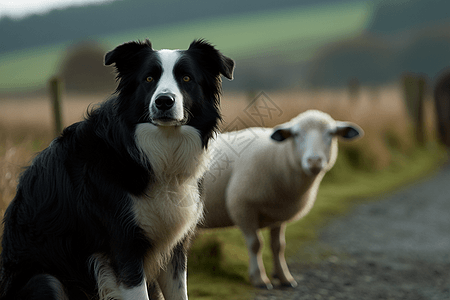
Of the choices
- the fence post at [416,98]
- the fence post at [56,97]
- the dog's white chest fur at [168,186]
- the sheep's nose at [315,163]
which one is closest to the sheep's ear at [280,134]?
the sheep's nose at [315,163]

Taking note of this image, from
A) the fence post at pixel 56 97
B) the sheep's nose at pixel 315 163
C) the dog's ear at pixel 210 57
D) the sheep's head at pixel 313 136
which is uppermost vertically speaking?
the dog's ear at pixel 210 57

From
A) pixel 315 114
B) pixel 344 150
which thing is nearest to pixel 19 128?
pixel 315 114

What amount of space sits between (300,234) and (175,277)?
412 centimetres

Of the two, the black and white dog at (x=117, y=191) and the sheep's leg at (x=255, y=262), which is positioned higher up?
the black and white dog at (x=117, y=191)

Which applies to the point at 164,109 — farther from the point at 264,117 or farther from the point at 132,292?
the point at 264,117

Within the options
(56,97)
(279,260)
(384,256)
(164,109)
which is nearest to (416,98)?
(384,256)

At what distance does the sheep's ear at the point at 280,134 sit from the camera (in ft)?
15.3

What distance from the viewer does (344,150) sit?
35.4ft

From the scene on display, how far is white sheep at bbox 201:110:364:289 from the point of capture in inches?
181

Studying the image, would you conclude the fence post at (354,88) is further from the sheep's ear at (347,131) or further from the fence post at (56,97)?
the fence post at (56,97)

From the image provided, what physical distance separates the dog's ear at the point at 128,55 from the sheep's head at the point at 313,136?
2.14m

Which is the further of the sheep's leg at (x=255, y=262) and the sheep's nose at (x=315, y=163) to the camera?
the sheep's leg at (x=255, y=262)

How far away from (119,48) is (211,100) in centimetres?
73

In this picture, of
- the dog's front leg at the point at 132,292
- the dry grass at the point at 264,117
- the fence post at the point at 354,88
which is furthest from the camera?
the fence post at the point at 354,88
